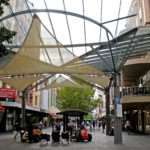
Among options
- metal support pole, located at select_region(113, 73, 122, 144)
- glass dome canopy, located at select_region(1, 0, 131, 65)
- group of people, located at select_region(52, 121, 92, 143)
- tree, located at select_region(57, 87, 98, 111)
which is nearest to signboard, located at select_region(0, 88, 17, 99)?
glass dome canopy, located at select_region(1, 0, 131, 65)

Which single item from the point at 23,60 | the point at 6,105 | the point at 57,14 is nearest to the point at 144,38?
the point at 57,14

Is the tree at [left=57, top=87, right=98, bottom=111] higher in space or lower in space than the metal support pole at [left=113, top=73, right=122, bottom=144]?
higher

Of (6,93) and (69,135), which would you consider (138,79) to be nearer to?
(6,93)

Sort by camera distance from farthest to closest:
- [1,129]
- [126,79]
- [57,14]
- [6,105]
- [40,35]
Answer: [126,79]
[1,129]
[6,105]
[57,14]
[40,35]

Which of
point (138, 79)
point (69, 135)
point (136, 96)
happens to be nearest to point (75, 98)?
point (138, 79)

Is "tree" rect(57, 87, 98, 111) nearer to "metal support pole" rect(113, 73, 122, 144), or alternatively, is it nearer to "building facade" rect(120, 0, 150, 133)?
"building facade" rect(120, 0, 150, 133)

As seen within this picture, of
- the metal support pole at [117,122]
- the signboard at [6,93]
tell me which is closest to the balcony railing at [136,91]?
the signboard at [6,93]

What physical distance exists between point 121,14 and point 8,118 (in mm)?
25666

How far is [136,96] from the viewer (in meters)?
39.0

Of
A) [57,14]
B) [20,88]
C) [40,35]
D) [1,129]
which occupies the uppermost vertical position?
[57,14]

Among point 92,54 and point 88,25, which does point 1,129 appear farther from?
point 88,25

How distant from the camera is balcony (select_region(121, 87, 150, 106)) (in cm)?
3856

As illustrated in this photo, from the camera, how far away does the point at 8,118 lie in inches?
1903

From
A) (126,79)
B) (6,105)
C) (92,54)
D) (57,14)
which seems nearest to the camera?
(57,14)
